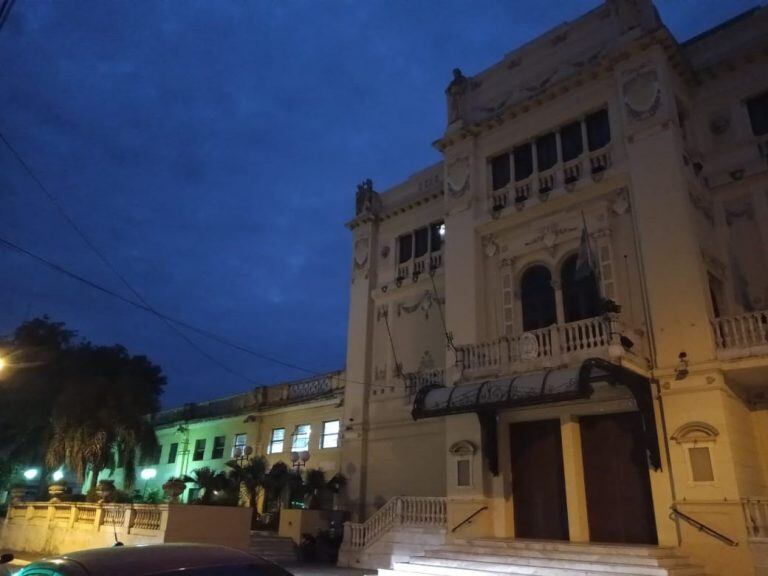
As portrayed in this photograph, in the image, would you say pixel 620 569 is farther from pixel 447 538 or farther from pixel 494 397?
pixel 447 538

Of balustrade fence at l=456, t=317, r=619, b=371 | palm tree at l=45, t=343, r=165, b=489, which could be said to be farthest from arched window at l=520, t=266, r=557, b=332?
palm tree at l=45, t=343, r=165, b=489

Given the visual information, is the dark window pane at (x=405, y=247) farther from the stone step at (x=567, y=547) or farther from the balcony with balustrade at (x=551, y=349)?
the stone step at (x=567, y=547)

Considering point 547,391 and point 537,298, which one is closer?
point 547,391

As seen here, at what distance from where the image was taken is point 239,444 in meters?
27.8

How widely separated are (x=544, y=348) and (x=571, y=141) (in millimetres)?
7011

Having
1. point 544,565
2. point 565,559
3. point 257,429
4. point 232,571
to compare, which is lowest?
→ point 544,565

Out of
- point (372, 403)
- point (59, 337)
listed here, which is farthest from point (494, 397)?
point (59, 337)

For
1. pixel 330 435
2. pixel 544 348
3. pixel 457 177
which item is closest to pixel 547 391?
pixel 544 348

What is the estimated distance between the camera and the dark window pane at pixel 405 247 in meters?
21.9

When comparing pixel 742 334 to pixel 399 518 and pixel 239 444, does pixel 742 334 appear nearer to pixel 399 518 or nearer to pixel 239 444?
pixel 399 518

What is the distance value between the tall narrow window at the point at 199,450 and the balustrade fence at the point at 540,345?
20.1 metres

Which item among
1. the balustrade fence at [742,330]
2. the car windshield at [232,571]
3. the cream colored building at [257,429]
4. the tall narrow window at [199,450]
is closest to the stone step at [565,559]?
the balustrade fence at [742,330]

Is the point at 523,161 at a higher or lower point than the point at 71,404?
Result: higher

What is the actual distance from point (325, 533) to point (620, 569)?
Answer: 992cm
